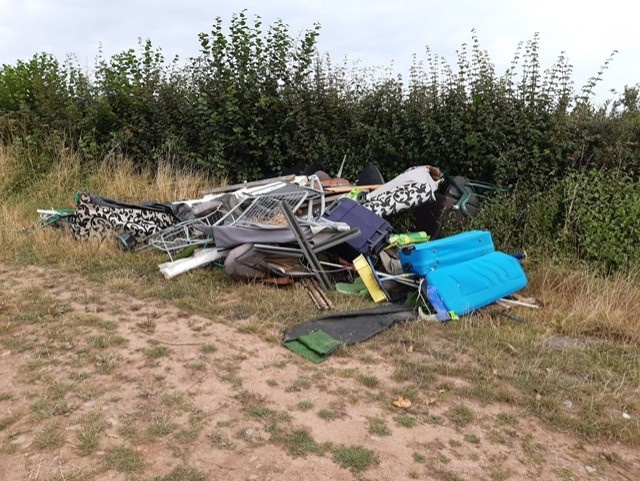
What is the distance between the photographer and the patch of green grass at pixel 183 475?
111 inches

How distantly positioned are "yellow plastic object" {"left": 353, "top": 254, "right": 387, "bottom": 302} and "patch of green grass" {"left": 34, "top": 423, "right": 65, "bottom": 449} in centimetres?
312

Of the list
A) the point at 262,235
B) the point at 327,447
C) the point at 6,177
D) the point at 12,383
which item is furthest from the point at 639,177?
the point at 6,177

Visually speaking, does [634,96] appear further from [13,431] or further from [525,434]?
[13,431]

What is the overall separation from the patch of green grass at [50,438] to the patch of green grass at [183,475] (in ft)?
2.11

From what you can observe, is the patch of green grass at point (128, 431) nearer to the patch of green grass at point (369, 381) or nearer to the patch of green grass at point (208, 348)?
the patch of green grass at point (208, 348)

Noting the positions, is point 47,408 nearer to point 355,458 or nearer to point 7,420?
point 7,420

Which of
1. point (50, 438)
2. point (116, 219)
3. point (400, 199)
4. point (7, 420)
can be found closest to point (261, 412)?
point (50, 438)

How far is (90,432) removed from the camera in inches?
124

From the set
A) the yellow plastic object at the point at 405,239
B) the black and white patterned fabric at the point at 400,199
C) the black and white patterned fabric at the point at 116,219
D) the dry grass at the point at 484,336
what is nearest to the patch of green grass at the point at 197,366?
the dry grass at the point at 484,336

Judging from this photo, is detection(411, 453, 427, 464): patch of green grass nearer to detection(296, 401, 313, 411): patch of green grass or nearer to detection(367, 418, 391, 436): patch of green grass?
detection(367, 418, 391, 436): patch of green grass

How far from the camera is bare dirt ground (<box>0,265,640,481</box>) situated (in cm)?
295

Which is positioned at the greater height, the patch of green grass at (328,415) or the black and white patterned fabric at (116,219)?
the black and white patterned fabric at (116,219)

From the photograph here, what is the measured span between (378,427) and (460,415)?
0.54 m

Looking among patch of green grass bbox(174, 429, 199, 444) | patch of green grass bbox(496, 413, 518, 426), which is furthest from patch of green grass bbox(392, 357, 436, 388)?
patch of green grass bbox(174, 429, 199, 444)
